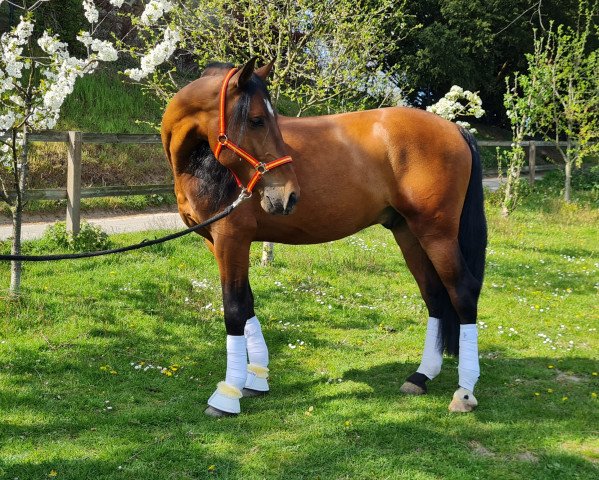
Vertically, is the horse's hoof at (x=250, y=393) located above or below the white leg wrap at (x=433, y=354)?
below

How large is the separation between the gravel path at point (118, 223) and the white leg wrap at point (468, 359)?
6.61 m

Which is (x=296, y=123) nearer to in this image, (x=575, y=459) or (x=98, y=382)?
(x=98, y=382)

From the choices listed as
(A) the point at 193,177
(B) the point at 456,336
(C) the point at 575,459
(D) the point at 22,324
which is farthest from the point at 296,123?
(D) the point at 22,324

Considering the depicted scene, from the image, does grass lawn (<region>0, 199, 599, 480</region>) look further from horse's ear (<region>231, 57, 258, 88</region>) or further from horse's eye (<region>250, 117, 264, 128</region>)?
horse's ear (<region>231, 57, 258, 88</region>)

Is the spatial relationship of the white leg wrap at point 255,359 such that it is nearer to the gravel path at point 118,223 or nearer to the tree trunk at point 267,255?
the tree trunk at point 267,255

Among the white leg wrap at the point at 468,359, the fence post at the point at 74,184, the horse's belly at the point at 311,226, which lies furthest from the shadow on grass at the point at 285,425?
the fence post at the point at 74,184

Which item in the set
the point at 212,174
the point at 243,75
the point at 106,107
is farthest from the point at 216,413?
the point at 106,107

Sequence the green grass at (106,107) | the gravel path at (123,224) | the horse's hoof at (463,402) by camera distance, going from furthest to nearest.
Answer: the green grass at (106,107) → the gravel path at (123,224) → the horse's hoof at (463,402)

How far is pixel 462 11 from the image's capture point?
24.4 metres

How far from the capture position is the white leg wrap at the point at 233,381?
4.41 m

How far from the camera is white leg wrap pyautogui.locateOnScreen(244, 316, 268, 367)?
4855 mm

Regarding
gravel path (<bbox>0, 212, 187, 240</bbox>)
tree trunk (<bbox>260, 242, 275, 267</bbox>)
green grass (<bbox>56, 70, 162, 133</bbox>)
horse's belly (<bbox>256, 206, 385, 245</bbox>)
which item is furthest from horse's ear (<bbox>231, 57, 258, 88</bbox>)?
green grass (<bbox>56, 70, 162, 133</bbox>)

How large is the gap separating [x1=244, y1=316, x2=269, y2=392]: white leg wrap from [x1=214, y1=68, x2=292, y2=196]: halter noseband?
4.47ft

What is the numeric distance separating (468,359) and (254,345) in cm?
166
